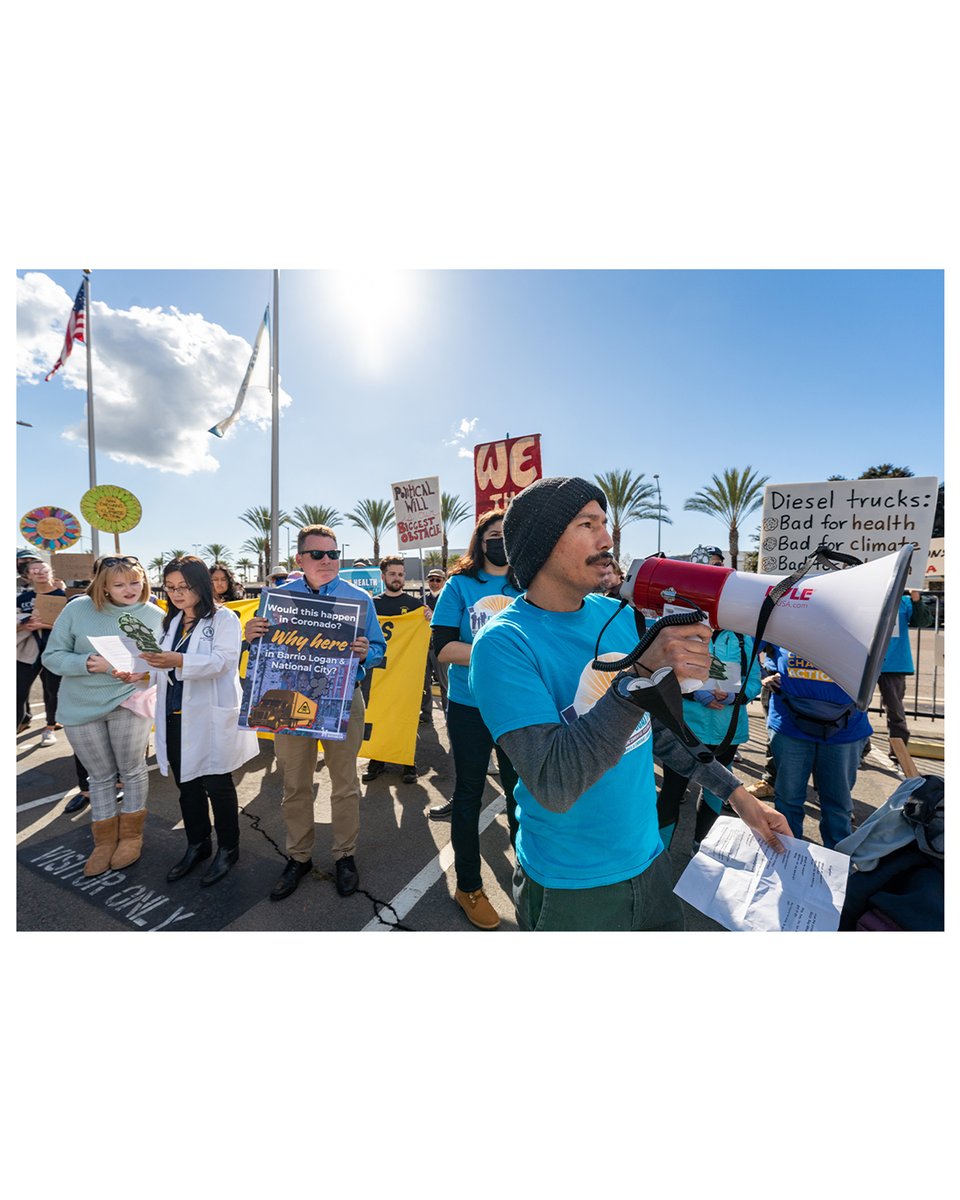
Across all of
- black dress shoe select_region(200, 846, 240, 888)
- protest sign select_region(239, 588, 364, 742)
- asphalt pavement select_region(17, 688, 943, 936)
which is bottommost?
asphalt pavement select_region(17, 688, 943, 936)

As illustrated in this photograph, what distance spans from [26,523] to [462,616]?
13.4 m

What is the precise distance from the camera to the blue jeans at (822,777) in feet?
8.70

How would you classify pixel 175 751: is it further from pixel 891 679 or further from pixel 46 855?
pixel 891 679

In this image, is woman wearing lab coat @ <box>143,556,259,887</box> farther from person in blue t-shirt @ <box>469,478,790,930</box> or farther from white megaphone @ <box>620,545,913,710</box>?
white megaphone @ <box>620,545,913,710</box>

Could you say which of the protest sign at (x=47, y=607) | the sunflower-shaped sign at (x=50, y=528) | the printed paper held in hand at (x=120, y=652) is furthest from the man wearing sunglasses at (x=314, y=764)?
the sunflower-shaped sign at (x=50, y=528)

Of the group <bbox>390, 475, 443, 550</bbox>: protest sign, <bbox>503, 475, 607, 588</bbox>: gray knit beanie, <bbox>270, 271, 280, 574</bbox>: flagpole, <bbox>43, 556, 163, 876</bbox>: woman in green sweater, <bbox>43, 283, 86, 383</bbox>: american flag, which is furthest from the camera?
<bbox>43, 283, 86, 383</bbox>: american flag

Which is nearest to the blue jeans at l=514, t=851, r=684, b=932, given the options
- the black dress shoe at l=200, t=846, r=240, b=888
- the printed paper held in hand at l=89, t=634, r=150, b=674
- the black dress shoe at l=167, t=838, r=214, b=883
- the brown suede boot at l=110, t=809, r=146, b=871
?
the black dress shoe at l=200, t=846, r=240, b=888

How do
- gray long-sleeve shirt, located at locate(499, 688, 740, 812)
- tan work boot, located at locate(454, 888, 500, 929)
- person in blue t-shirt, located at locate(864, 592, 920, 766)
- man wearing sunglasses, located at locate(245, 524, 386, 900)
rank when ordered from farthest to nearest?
person in blue t-shirt, located at locate(864, 592, 920, 766)
man wearing sunglasses, located at locate(245, 524, 386, 900)
tan work boot, located at locate(454, 888, 500, 929)
gray long-sleeve shirt, located at locate(499, 688, 740, 812)

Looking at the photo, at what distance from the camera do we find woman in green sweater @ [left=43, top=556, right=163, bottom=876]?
9.41ft

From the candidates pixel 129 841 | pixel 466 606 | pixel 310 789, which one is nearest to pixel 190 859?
pixel 129 841

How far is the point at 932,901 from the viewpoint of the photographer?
1074mm

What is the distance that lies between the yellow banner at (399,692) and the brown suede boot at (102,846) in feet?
6.17

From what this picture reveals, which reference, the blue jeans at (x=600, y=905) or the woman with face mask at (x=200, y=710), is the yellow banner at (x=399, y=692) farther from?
the blue jeans at (x=600, y=905)

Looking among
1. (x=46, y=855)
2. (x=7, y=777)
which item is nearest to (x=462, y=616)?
(x=7, y=777)
